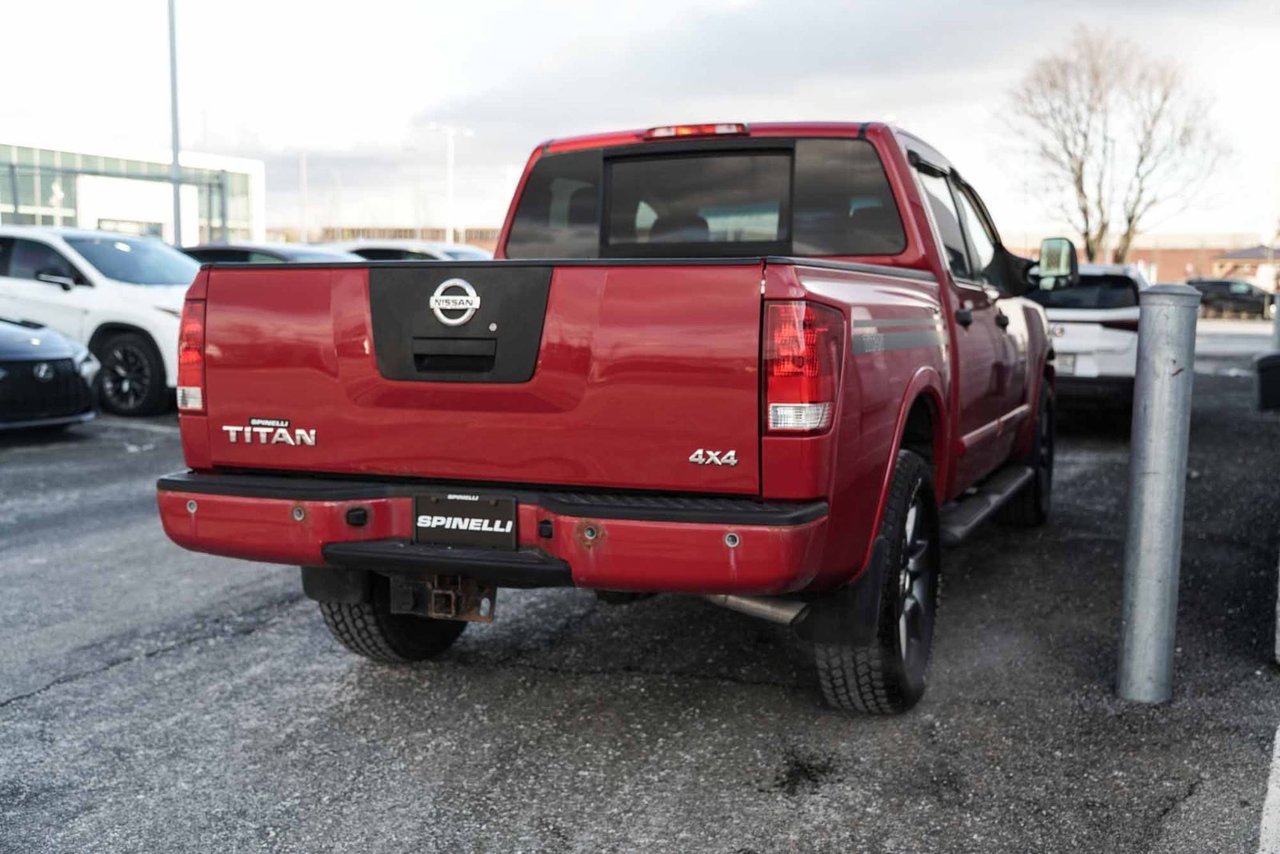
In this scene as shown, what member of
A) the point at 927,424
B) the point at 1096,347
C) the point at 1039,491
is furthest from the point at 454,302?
the point at 1096,347

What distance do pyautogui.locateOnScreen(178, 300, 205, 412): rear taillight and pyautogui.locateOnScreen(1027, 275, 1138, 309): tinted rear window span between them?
8.63m

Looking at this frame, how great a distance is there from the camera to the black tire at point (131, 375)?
1180cm

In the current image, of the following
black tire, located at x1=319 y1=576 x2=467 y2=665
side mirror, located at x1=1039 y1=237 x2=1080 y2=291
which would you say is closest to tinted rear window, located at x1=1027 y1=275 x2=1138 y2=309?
side mirror, located at x1=1039 y1=237 x2=1080 y2=291

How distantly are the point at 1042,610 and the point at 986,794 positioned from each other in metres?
2.13

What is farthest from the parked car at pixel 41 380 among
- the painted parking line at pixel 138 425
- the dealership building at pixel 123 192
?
the dealership building at pixel 123 192

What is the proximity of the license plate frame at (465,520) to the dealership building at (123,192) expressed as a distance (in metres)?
22.3

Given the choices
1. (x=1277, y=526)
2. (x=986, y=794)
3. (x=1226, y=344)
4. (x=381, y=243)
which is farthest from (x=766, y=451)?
(x=1226, y=344)

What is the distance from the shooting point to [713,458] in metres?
3.26

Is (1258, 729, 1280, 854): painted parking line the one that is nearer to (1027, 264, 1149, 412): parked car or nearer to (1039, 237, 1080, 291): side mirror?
(1039, 237, 1080, 291): side mirror

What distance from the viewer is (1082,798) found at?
A: 351cm

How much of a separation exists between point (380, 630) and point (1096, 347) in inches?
320

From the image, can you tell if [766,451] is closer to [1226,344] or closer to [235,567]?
[235,567]

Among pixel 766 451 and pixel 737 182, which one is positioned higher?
pixel 737 182

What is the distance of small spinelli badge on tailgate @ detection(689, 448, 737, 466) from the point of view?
325 cm
